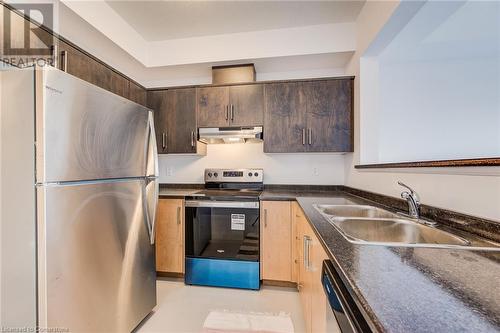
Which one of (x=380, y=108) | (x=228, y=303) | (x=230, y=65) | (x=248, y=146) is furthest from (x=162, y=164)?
(x=380, y=108)

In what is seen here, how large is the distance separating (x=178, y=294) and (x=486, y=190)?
229 cm

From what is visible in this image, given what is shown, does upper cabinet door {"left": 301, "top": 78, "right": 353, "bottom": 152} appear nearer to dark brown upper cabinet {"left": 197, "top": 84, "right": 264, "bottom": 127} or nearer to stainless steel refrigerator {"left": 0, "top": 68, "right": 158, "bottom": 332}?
dark brown upper cabinet {"left": 197, "top": 84, "right": 264, "bottom": 127}

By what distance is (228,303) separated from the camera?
1911 mm

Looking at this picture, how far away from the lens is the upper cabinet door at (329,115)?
230 centimetres

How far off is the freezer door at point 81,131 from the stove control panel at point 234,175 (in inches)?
46.8

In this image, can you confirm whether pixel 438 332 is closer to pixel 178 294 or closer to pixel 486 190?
pixel 486 190

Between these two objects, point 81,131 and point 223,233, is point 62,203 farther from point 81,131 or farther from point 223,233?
point 223,233

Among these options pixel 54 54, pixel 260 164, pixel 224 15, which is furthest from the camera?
pixel 260 164

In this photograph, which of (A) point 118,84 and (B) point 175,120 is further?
(B) point 175,120

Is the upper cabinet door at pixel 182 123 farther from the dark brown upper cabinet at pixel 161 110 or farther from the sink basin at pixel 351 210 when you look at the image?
the sink basin at pixel 351 210

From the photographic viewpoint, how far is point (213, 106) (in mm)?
2490

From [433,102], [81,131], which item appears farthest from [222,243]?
[433,102]

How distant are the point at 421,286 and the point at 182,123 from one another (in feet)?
8.13

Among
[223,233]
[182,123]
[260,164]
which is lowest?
[223,233]
